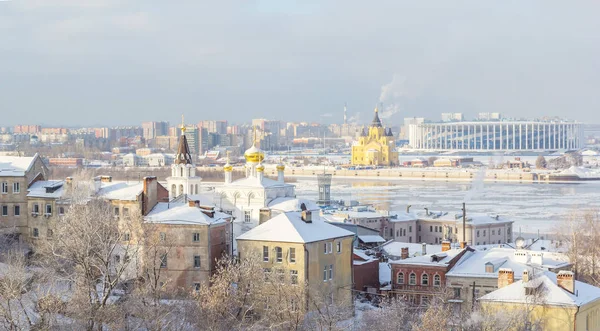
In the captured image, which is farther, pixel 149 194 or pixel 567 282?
pixel 149 194

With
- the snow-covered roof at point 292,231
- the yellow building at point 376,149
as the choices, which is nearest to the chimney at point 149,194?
the snow-covered roof at point 292,231

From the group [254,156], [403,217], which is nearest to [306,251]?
[254,156]

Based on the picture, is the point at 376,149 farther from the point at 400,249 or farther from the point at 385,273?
the point at 385,273

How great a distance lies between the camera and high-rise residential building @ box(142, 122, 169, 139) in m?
186

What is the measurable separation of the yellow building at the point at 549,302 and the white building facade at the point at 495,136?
148 metres

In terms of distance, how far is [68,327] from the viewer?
1606 centimetres

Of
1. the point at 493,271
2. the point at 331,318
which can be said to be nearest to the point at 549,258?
the point at 493,271

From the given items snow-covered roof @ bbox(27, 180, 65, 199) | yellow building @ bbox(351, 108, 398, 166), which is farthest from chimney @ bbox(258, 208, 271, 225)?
yellow building @ bbox(351, 108, 398, 166)

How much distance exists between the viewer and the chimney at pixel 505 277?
61.1 feet

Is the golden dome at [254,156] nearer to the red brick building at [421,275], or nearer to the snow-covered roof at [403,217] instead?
the red brick building at [421,275]

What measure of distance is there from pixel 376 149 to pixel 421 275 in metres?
87.1

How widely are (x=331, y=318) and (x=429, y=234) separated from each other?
58.0 ft

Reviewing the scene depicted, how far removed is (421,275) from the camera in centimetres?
2088

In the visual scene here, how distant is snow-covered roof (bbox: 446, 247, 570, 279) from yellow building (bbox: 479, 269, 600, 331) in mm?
1907
